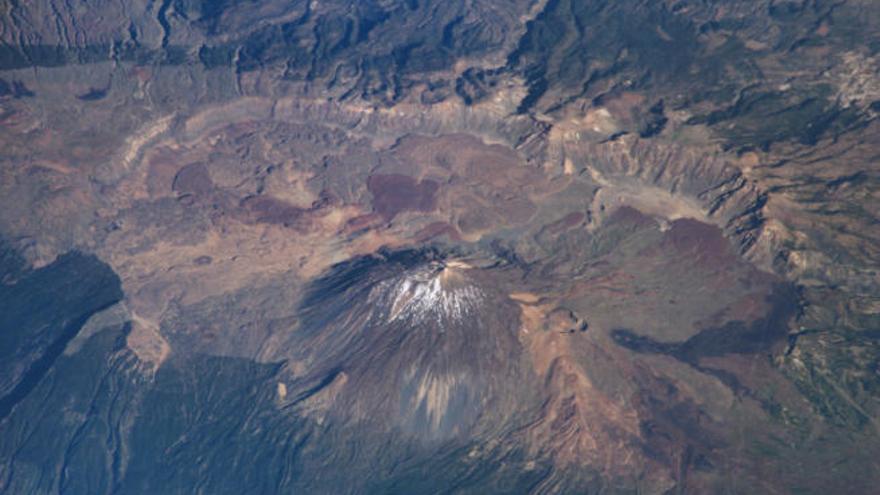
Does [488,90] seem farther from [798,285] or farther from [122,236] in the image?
[122,236]

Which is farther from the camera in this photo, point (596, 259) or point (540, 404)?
point (596, 259)

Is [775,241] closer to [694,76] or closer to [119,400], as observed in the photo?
[694,76]

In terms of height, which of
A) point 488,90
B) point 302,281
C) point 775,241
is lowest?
point 302,281

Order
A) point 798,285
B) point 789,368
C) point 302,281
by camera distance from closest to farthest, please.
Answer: point 789,368 < point 798,285 < point 302,281

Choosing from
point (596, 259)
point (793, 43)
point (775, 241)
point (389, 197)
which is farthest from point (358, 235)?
point (793, 43)

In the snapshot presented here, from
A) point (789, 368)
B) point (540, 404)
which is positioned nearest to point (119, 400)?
point (540, 404)

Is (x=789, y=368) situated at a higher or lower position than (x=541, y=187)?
lower

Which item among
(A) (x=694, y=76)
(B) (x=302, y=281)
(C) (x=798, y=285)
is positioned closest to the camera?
(C) (x=798, y=285)
